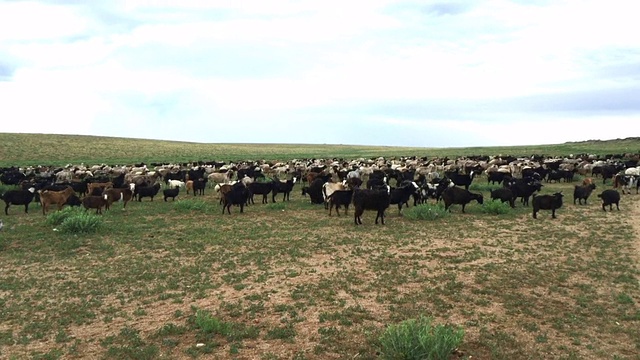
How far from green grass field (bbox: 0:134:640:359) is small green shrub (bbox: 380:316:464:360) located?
16.4 inches

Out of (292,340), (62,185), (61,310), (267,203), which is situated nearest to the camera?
(292,340)

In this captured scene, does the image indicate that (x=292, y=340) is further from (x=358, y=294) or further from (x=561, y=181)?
(x=561, y=181)

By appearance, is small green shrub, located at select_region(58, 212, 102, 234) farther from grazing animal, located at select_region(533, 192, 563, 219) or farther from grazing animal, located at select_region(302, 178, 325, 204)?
grazing animal, located at select_region(533, 192, 563, 219)

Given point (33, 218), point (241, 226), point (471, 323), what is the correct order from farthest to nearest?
point (33, 218) < point (241, 226) < point (471, 323)

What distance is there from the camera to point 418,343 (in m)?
Answer: 6.05

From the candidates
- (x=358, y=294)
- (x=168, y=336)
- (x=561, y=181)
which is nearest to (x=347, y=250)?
(x=358, y=294)

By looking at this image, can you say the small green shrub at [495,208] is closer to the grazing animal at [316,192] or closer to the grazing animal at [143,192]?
the grazing animal at [316,192]

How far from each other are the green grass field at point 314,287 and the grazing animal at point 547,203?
2.11 feet

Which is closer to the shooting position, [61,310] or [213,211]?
[61,310]

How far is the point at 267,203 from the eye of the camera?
819 inches

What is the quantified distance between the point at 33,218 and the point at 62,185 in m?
5.86

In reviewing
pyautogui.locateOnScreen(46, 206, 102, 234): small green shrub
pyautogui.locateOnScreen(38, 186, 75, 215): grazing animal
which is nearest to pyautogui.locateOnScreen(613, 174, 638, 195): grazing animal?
pyautogui.locateOnScreen(46, 206, 102, 234): small green shrub

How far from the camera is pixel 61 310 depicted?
818 cm

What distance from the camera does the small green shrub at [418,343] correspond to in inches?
235
